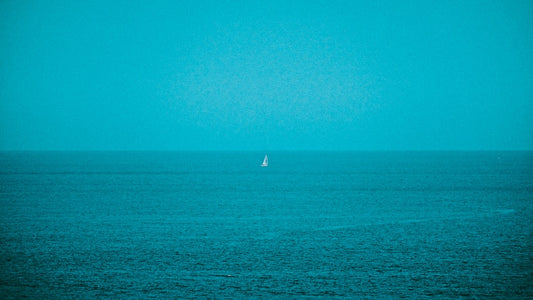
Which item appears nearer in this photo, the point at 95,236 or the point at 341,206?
the point at 95,236

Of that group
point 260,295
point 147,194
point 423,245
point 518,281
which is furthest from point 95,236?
point 147,194

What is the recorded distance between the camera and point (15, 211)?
146 feet

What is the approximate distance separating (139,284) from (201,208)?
26431mm

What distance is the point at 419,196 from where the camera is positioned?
2328 inches

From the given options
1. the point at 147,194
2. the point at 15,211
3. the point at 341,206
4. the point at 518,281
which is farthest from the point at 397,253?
the point at 147,194

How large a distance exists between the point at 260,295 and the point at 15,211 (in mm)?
31529

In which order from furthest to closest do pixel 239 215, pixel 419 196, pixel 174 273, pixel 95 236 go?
pixel 419 196
pixel 239 215
pixel 95 236
pixel 174 273

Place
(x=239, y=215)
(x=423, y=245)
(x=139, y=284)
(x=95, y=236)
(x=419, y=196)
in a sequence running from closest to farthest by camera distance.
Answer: (x=139, y=284) < (x=423, y=245) < (x=95, y=236) < (x=239, y=215) < (x=419, y=196)

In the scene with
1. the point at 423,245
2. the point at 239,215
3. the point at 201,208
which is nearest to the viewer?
the point at 423,245

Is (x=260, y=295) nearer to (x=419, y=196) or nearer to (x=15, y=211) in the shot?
(x=15, y=211)

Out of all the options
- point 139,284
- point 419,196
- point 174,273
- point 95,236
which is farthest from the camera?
point 419,196

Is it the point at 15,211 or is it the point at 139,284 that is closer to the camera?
the point at 139,284

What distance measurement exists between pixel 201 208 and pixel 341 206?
12057mm

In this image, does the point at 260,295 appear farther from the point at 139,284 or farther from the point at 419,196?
the point at 419,196
